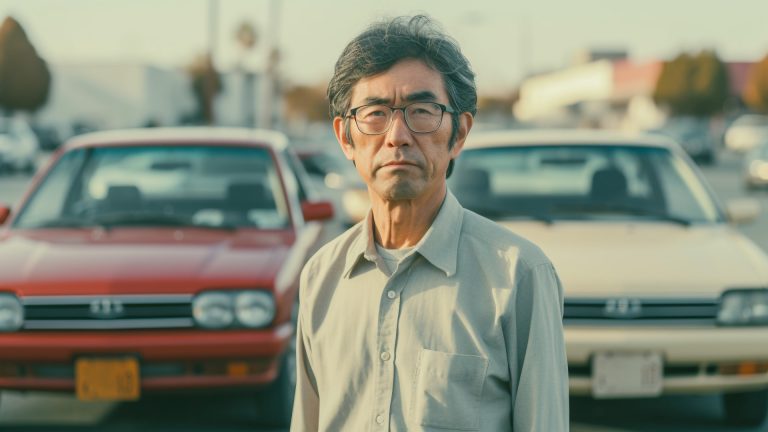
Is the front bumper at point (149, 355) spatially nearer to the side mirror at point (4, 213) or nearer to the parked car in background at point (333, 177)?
the side mirror at point (4, 213)

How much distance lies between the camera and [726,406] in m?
5.65

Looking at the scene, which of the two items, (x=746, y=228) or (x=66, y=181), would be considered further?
(x=746, y=228)

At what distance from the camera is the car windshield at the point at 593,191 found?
6.44 meters

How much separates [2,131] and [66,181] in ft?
96.8

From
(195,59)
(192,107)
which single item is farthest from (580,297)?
(195,59)

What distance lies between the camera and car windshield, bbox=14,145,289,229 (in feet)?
21.1

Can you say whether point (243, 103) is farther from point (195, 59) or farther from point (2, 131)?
point (2, 131)

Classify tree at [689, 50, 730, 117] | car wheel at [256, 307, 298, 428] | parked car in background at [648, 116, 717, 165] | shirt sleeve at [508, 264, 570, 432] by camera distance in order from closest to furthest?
shirt sleeve at [508, 264, 570, 432] → car wheel at [256, 307, 298, 428] → parked car in background at [648, 116, 717, 165] → tree at [689, 50, 730, 117]

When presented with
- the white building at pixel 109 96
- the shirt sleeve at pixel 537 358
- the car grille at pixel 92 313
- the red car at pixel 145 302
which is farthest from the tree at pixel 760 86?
the shirt sleeve at pixel 537 358

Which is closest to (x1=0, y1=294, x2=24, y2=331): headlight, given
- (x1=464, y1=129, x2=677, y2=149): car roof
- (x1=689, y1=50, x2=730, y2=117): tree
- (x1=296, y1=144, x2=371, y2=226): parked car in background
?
(x1=464, y1=129, x2=677, y2=149): car roof

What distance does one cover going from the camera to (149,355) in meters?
5.14

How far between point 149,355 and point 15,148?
30.8 metres

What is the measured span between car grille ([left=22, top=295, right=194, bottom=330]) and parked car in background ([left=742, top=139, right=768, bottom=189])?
71.6ft

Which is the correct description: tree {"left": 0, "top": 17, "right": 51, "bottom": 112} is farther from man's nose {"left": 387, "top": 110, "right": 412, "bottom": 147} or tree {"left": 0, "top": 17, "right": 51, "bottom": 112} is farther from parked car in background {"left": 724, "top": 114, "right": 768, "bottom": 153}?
parked car in background {"left": 724, "top": 114, "right": 768, "bottom": 153}
